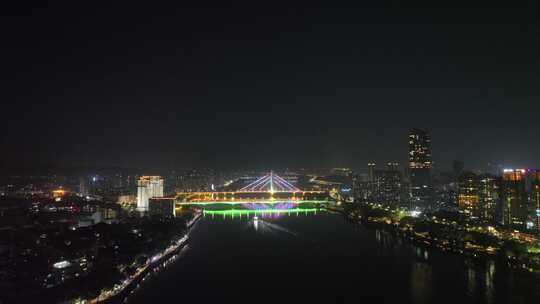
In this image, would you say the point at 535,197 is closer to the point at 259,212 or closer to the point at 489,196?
the point at 489,196

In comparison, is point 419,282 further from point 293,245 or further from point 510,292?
point 293,245

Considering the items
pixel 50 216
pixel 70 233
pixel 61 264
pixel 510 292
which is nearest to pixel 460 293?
pixel 510 292

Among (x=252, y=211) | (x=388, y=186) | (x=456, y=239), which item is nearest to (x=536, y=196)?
(x=456, y=239)

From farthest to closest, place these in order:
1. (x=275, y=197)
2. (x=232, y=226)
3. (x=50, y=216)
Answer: (x=275, y=197) < (x=232, y=226) < (x=50, y=216)

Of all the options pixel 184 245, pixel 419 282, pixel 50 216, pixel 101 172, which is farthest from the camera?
pixel 101 172

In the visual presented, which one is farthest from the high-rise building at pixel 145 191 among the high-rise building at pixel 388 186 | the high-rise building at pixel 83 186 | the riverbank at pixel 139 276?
the high-rise building at pixel 388 186

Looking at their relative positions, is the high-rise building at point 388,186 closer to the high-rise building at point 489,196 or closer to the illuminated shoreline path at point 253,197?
the illuminated shoreline path at point 253,197
